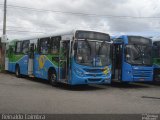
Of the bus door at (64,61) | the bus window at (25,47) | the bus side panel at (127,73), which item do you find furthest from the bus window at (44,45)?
the bus side panel at (127,73)

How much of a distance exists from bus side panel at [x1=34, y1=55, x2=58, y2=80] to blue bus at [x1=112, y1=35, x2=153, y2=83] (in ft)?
12.6

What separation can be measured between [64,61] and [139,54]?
4.46m

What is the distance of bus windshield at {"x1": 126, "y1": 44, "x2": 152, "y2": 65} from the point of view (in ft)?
58.9

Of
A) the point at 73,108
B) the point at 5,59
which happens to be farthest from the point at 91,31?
the point at 5,59

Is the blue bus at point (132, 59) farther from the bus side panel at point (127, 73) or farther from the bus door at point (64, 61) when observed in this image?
the bus door at point (64, 61)

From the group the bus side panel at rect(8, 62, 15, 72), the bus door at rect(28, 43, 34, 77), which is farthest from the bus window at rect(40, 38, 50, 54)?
the bus side panel at rect(8, 62, 15, 72)

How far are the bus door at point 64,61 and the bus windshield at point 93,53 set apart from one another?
755mm

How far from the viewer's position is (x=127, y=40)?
18.0m

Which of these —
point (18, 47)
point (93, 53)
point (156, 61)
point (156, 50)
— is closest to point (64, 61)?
point (93, 53)

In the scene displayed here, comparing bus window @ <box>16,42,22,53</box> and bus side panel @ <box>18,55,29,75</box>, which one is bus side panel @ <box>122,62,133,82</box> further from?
bus window @ <box>16,42,22,53</box>

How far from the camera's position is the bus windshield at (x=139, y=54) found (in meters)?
18.0

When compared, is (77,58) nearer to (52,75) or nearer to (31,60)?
(52,75)

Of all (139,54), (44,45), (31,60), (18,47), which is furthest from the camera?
(18,47)

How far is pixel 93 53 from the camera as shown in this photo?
53.4 feet
